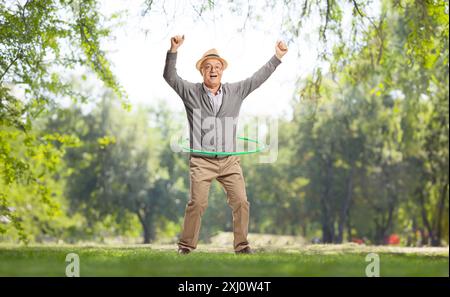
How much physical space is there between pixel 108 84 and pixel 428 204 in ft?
82.0

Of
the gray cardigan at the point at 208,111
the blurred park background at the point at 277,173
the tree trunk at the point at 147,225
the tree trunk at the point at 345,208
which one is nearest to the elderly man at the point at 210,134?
the gray cardigan at the point at 208,111

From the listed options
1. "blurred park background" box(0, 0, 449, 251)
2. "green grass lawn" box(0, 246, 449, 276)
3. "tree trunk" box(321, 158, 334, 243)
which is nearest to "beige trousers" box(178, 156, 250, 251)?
"green grass lawn" box(0, 246, 449, 276)

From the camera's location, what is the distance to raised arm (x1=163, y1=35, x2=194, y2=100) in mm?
5973

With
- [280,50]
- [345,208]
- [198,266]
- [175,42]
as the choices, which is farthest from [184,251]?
[345,208]

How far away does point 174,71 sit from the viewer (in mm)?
6082

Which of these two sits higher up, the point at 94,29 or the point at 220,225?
the point at 94,29

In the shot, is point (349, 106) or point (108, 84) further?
point (349, 106)

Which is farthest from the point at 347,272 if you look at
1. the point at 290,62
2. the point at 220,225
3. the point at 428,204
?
the point at 428,204

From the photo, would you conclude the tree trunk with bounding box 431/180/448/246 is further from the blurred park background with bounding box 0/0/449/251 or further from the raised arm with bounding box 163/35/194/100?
the raised arm with bounding box 163/35/194/100

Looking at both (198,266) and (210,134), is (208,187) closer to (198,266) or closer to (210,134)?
(210,134)

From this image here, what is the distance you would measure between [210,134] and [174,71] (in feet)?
→ 2.30

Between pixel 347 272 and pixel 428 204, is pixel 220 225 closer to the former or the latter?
pixel 428 204

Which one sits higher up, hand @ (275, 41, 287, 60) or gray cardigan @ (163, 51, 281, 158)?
Result: hand @ (275, 41, 287, 60)

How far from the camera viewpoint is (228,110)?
616 cm
